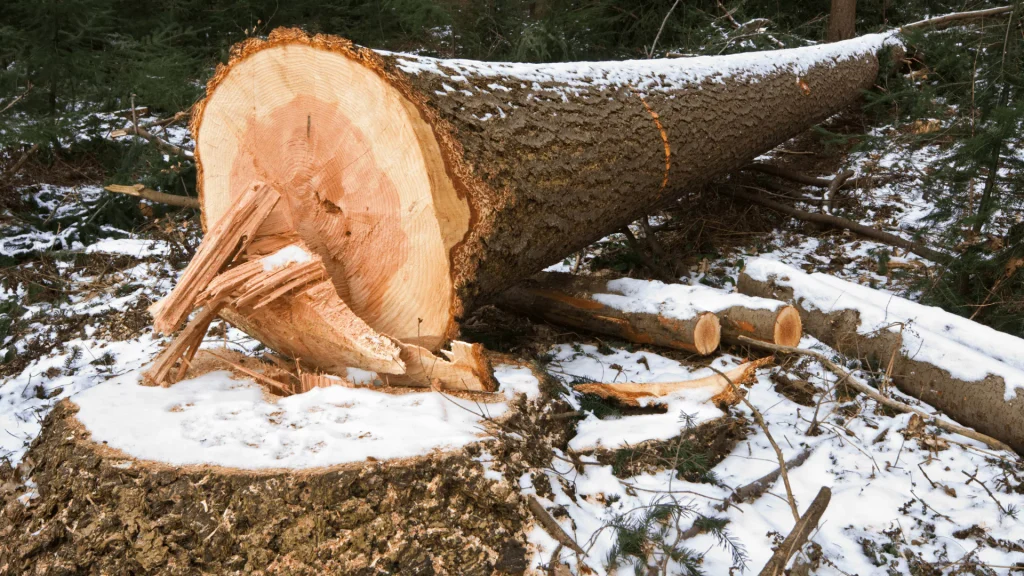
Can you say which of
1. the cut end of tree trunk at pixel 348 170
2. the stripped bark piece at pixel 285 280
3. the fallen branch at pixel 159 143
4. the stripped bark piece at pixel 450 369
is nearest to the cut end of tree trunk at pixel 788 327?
the stripped bark piece at pixel 450 369

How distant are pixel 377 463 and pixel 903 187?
5.17 meters

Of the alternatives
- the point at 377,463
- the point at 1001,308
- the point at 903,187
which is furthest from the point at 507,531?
the point at 903,187

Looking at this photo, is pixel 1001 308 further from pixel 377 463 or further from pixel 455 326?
pixel 377 463

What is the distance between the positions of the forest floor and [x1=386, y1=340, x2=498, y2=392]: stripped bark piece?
15cm

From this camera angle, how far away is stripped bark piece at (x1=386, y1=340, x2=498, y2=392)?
2605 mm

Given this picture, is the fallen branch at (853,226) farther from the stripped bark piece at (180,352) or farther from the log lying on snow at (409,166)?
the stripped bark piece at (180,352)

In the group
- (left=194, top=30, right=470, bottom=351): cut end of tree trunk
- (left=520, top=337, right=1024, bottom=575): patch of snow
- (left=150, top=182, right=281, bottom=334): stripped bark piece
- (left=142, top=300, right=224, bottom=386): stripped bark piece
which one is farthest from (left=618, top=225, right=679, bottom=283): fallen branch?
(left=142, top=300, right=224, bottom=386): stripped bark piece

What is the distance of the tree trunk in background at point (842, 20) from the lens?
771 cm

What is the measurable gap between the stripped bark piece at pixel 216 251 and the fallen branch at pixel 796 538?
2250 mm

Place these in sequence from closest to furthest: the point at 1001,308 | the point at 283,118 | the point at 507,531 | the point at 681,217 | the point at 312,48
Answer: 1. the point at 507,531
2. the point at 312,48
3. the point at 283,118
4. the point at 1001,308
5. the point at 681,217

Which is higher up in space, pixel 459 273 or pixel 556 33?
pixel 556 33

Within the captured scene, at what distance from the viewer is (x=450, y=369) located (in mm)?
2664

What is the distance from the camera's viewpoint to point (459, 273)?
2.66 meters

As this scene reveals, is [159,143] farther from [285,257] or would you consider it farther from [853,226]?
[853,226]
